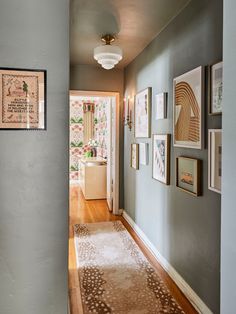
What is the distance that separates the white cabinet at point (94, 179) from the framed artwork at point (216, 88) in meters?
A: 4.07

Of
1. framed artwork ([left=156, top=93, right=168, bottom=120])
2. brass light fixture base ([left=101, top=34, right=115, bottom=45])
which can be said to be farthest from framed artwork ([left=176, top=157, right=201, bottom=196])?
brass light fixture base ([left=101, top=34, right=115, bottom=45])

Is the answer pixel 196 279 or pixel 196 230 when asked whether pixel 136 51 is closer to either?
pixel 196 230

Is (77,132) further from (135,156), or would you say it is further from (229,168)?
(229,168)

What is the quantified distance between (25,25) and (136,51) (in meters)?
2.41

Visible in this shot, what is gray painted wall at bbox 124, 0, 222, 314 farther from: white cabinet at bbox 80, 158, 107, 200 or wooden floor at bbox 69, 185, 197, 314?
white cabinet at bbox 80, 158, 107, 200

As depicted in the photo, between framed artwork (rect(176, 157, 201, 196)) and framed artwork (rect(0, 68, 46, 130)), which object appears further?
framed artwork (rect(176, 157, 201, 196))

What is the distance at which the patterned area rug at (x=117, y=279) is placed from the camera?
213cm

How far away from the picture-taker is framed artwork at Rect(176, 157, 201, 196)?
6.82 ft

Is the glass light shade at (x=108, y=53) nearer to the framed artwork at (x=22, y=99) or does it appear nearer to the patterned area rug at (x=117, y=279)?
the framed artwork at (x=22, y=99)

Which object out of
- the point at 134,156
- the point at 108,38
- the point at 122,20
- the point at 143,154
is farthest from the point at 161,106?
the point at 134,156

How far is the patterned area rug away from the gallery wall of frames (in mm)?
941

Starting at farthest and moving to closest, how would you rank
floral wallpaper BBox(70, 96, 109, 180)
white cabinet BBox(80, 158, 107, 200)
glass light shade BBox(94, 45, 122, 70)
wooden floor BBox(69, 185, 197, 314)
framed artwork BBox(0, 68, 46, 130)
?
floral wallpaper BBox(70, 96, 109, 180)
white cabinet BBox(80, 158, 107, 200)
glass light shade BBox(94, 45, 122, 70)
wooden floor BBox(69, 185, 197, 314)
framed artwork BBox(0, 68, 46, 130)

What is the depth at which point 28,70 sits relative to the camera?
4.65 feet

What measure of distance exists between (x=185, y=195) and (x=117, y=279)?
3.47 ft
